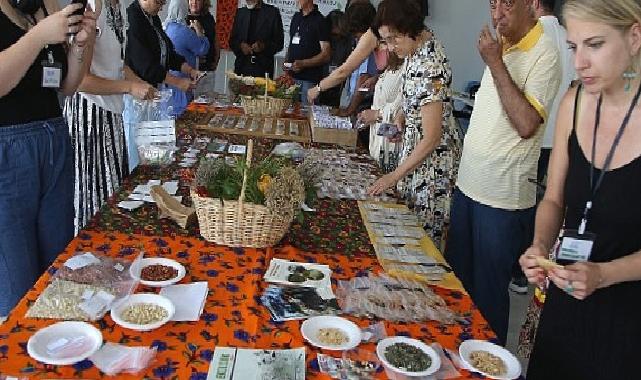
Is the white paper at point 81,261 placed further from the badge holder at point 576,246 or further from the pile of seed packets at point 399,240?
the badge holder at point 576,246

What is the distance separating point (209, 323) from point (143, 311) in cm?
14

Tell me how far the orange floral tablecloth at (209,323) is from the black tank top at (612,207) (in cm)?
33

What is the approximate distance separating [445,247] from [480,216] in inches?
11.8

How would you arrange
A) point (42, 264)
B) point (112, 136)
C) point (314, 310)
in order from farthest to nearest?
point (112, 136)
point (42, 264)
point (314, 310)

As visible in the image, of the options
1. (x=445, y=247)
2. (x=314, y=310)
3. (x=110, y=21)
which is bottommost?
(x=445, y=247)

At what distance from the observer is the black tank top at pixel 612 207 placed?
4.14 ft

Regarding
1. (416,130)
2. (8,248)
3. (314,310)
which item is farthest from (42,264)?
(416,130)

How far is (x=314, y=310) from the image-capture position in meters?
1.30

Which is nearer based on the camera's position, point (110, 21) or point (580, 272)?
point (580, 272)

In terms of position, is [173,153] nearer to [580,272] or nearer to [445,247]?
[445,247]

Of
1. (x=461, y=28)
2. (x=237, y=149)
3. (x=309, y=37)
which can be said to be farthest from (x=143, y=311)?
(x=461, y=28)

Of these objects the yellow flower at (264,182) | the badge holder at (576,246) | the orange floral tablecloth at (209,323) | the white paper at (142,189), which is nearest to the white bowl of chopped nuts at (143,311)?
the orange floral tablecloth at (209,323)

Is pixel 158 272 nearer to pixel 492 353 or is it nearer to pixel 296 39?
pixel 492 353

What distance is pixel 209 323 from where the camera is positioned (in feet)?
3.95
